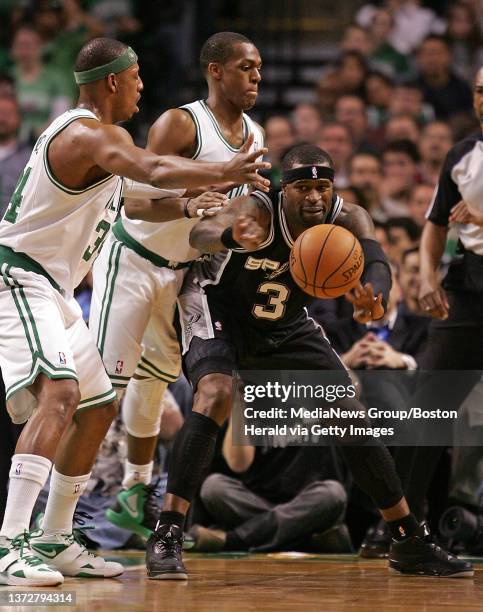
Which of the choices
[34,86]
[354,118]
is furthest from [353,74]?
[34,86]

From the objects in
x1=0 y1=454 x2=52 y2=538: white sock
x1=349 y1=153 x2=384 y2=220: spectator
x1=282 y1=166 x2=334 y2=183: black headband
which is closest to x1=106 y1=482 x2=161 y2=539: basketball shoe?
x1=0 y1=454 x2=52 y2=538: white sock

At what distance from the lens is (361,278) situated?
565 centimetres

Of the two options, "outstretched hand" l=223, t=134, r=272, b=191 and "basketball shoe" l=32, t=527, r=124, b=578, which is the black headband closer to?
"outstretched hand" l=223, t=134, r=272, b=191

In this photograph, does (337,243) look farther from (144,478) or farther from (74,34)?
(74,34)

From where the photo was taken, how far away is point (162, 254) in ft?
20.0

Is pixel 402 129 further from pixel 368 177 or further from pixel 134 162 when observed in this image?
pixel 134 162

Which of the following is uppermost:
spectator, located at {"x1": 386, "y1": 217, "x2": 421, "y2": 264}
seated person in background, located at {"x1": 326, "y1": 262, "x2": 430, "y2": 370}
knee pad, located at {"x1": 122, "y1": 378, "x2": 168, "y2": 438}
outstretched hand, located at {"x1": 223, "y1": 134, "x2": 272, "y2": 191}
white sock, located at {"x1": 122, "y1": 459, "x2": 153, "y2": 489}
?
spectator, located at {"x1": 386, "y1": 217, "x2": 421, "y2": 264}

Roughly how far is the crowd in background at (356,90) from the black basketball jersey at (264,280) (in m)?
→ 2.67

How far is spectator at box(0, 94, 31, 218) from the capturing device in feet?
34.4

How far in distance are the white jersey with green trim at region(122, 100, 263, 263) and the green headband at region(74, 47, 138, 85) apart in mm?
685

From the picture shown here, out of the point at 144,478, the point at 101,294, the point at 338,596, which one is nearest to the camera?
the point at 338,596

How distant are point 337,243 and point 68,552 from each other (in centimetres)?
188

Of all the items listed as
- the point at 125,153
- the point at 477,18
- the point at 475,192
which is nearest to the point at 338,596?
the point at 125,153

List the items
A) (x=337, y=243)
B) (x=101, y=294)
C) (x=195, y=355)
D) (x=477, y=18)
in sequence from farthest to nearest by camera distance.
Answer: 1. (x=477, y=18)
2. (x=101, y=294)
3. (x=195, y=355)
4. (x=337, y=243)
